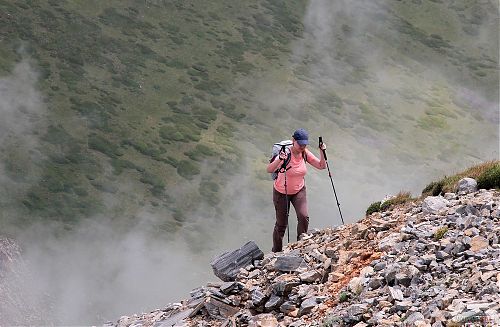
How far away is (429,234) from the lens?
13.4 metres

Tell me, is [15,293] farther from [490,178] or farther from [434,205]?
[490,178]

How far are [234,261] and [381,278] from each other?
17.1ft

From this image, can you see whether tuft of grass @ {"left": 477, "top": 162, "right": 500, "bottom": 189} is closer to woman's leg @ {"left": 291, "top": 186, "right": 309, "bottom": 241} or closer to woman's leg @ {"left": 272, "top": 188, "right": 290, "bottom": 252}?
woman's leg @ {"left": 291, "top": 186, "right": 309, "bottom": 241}

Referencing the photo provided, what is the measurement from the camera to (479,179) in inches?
634

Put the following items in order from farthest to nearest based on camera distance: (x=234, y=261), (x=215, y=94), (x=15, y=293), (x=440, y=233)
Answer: (x=215, y=94) → (x=15, y=293) → (x=234, y=261) → (x=440, y=233)

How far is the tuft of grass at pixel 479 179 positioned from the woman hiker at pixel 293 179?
2.66 metres

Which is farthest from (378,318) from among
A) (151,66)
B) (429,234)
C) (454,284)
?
(151,66)

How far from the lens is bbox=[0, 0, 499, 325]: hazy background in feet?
120

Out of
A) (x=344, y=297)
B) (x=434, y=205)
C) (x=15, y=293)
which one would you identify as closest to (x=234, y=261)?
(x=434, y=205)

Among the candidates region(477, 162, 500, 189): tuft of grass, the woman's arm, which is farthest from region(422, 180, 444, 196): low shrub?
the woman's arm

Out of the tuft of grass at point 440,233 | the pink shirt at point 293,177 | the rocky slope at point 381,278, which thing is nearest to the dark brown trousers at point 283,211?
the pink shirt at point 293,177

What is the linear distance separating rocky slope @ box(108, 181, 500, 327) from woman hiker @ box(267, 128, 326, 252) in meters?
0.81

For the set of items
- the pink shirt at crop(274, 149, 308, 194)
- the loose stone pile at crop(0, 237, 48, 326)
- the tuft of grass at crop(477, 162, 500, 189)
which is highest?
the loose stone pile at crop(0, 237, 48, 326)

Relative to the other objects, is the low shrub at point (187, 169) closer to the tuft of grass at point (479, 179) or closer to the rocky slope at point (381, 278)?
the rocky slope at point (381, 278)
